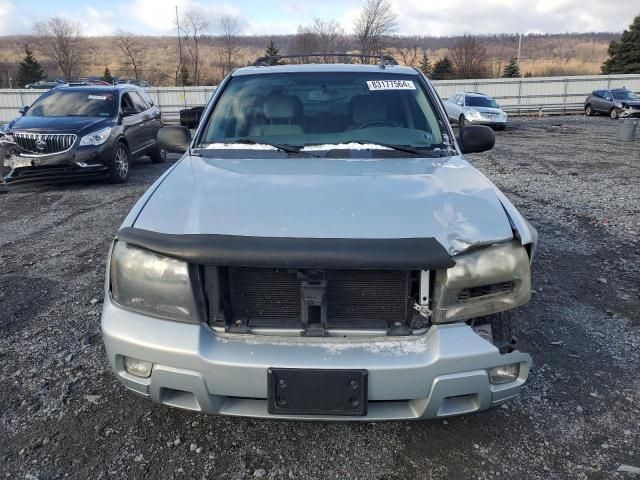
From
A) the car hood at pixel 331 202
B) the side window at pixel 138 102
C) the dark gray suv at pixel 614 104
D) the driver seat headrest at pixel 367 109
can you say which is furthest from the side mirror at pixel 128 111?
the dark gray suv at pixel 614 104

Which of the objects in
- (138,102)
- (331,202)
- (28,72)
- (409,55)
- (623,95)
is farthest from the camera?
(409,55)

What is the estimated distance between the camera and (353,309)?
2.21 metres

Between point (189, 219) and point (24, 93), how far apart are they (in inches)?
1165

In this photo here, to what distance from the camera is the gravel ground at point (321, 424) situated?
236 centimetres

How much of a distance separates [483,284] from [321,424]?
44.3 inches

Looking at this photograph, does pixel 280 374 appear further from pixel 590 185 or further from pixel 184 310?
pixel 590 185

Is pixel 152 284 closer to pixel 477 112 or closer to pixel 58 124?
pixel 58 124

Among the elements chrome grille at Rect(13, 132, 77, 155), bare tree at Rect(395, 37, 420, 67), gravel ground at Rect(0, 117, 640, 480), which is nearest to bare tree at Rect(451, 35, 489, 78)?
bare tree at Rect(395, 37, 420, 67)

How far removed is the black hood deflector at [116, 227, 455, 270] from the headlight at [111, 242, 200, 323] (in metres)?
0.10

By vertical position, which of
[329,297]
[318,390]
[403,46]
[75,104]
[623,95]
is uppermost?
[403,46]

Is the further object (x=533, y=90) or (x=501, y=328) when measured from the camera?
(x=533, y=90)

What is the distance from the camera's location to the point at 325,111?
356 centimetres

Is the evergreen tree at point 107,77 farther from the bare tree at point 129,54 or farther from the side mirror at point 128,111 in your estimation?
the side mirror at point 128,111

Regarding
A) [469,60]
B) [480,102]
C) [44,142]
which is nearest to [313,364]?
[44,142]
